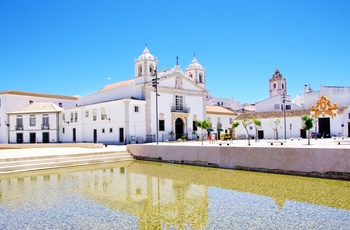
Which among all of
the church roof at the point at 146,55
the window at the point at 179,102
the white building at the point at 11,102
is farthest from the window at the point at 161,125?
the white building at the point at 11,102

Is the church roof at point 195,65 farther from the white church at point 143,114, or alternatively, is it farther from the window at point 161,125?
the window at point 161,125

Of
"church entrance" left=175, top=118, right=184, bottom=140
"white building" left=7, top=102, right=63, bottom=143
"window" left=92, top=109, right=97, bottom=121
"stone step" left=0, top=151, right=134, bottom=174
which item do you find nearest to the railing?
"church entrance" left=175, top=118, right=184, bottom=140

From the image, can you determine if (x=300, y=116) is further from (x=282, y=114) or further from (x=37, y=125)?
(x=37, y=125)

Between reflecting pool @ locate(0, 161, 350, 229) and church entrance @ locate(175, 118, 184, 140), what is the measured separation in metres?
21.5

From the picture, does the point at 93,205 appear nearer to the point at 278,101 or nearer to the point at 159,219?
the point at 159,219

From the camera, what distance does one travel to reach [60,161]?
49.9 feet

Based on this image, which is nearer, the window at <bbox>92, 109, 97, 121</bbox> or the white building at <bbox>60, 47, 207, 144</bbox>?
the white building at <bbox>60, 47, 207, 144</bbox>

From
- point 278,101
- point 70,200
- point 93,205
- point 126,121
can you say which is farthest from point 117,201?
point 278,101

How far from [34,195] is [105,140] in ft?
71.8

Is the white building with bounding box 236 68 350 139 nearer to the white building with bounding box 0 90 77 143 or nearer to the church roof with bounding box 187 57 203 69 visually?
the church roof with bounding box 187 57 203 69

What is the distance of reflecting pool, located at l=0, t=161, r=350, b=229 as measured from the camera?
571cm

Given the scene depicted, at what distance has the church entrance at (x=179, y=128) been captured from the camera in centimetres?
3313

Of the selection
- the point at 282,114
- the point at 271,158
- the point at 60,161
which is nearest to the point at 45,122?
the point at 60,161

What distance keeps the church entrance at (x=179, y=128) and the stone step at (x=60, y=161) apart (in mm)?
14977
